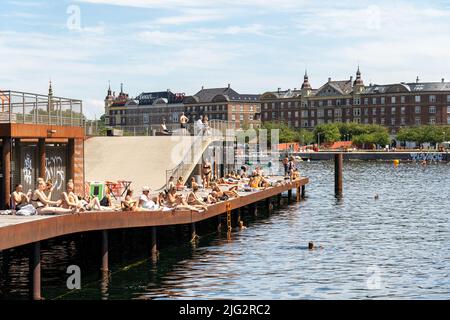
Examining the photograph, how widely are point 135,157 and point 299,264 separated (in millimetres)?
20811

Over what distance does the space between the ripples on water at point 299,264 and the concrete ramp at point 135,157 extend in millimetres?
6305

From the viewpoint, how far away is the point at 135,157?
47.4 meters

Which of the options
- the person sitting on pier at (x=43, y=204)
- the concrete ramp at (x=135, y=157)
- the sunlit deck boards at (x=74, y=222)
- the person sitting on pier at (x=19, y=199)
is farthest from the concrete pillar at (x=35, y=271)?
the concrete ramp at (x=135, y=157)

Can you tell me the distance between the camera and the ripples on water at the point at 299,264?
23.8m

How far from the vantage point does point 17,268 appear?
27094 mm

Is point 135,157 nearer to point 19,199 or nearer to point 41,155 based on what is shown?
point 41,155

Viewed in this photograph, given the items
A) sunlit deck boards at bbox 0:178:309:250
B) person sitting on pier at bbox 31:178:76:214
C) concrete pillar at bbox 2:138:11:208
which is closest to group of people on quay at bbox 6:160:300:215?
person sitting on pier at bbox 31:178:76:214

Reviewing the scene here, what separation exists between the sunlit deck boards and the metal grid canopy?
5.99m

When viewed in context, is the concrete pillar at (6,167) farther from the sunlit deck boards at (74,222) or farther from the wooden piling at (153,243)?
the wooden piling at (153,243)

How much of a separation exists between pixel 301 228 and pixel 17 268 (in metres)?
17.4

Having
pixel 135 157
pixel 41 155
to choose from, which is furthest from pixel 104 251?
pixel 135 157

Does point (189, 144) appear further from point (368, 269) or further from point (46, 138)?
point (368, 269)

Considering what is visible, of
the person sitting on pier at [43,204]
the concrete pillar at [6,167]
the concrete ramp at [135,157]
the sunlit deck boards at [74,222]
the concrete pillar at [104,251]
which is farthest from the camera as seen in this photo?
the concrete ramp at [135,157]

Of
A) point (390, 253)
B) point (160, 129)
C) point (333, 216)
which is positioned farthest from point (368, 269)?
point (160, 129)
